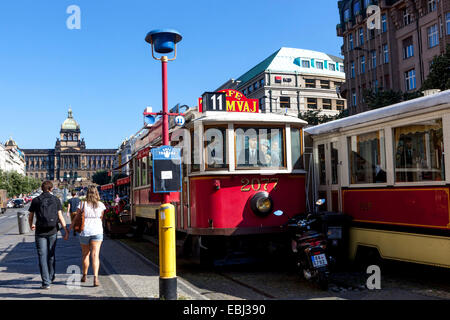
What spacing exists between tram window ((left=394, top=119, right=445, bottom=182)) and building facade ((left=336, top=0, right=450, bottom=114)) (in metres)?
31.3

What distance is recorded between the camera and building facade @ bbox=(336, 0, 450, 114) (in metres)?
37.9

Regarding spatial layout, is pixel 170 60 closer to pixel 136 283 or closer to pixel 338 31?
pixel 136 283

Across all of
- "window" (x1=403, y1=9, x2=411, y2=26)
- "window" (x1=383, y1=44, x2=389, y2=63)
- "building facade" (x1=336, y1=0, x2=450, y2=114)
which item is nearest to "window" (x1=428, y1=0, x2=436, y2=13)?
"building facade" (x1=336, y1=0, x2=450, y2=114)

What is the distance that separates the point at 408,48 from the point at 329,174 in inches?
1467

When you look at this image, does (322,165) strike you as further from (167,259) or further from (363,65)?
(363,65)

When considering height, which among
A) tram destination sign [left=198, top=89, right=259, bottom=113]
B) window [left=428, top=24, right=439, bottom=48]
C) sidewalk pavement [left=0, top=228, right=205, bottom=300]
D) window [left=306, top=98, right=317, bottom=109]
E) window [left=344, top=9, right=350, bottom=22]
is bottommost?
sidewalk pavement [left=0, top=228, right=205, bottom=300]

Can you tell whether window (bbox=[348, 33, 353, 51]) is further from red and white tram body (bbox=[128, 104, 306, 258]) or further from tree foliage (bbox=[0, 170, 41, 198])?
tree foliage (bbox=[0, 170, 41, 198])

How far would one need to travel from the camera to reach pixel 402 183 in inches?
299

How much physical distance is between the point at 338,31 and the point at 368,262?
48.7m

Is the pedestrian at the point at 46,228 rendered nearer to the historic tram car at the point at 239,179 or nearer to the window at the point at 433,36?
the historic tram car at the point at 239,179

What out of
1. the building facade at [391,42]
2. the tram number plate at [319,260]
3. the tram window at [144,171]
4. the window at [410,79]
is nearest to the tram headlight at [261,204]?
the tram number plate at [319,260]

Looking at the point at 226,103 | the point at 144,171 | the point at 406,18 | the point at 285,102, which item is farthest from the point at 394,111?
the point at 285,102

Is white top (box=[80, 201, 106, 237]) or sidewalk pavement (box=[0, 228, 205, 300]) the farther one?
white top (box=[80, 201, 106, 237])

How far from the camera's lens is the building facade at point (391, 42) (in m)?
37.9
